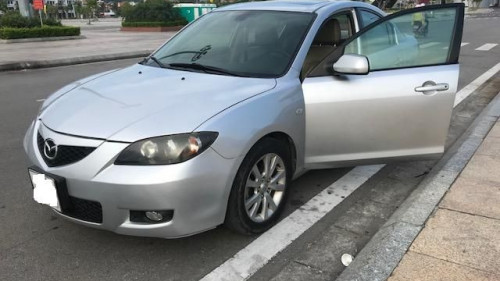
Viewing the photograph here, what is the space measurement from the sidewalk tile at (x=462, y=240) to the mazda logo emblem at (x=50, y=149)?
2268mm

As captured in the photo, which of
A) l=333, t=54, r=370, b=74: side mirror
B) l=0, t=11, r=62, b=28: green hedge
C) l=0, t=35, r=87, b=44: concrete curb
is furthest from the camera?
l=0, t=11, r=62, b=28: green hedge

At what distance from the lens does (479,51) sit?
51.4 feet

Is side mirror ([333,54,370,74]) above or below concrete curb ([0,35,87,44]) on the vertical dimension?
above

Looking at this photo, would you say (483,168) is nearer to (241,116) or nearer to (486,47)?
(241,116)

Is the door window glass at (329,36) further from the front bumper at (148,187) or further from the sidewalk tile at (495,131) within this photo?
the sidewalk tile at (495,131)

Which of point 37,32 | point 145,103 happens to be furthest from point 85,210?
point 37,32

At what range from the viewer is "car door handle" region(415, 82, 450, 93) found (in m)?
3.86

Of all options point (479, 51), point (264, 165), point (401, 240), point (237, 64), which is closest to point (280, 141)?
point (264, 165)

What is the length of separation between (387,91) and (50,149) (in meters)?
2.48

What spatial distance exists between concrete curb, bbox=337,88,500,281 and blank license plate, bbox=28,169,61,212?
174 cm

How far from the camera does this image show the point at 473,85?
9352 mm

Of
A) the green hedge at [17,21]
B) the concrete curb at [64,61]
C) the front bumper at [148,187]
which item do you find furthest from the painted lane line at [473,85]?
the green hedge at [17,21]

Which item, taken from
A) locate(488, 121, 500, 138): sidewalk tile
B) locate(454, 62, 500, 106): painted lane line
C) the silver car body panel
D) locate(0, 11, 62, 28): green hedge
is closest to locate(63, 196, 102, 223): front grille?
the silver car body panel

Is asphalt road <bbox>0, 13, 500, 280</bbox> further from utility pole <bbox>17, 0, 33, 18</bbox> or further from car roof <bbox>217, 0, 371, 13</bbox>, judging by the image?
utility pole <bbox>17, 0, 33, 18</bbox>
